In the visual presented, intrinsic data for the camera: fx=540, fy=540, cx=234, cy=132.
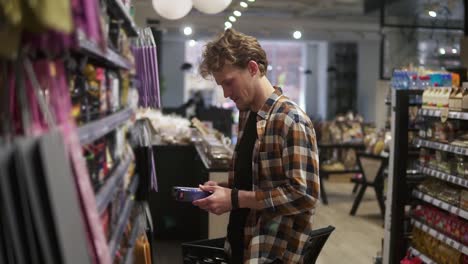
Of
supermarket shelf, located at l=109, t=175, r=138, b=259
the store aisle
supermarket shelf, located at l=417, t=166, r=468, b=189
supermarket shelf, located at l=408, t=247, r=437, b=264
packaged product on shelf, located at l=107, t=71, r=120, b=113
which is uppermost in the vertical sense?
packaged product on shelf, located at l=107, t=71, r=120, b=113

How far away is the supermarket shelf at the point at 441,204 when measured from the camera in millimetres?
3746

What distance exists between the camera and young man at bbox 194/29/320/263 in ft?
6.64

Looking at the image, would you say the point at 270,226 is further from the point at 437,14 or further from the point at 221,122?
the point at 437,14

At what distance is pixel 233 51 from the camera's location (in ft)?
7.02

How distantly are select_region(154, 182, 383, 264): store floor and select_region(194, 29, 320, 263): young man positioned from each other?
8.98ft

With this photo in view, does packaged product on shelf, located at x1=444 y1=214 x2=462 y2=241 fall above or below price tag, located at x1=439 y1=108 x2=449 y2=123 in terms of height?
below

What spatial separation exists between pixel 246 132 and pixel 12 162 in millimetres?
1466

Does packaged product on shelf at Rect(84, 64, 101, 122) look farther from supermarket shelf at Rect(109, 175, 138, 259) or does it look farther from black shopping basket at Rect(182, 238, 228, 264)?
black shopping basket at Rect(182, 238, 228, 264)

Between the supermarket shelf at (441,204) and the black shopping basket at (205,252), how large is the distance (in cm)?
195

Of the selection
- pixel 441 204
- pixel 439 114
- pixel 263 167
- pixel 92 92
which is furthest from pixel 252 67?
pixel 441 204

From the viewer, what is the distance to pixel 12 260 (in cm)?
90

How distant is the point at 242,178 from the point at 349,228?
4833mm

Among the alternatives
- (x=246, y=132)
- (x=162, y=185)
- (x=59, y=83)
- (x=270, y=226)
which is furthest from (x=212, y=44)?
(x=162, y=185)

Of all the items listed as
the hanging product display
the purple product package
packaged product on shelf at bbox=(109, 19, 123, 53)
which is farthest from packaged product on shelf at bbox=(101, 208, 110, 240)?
the hanging product display
